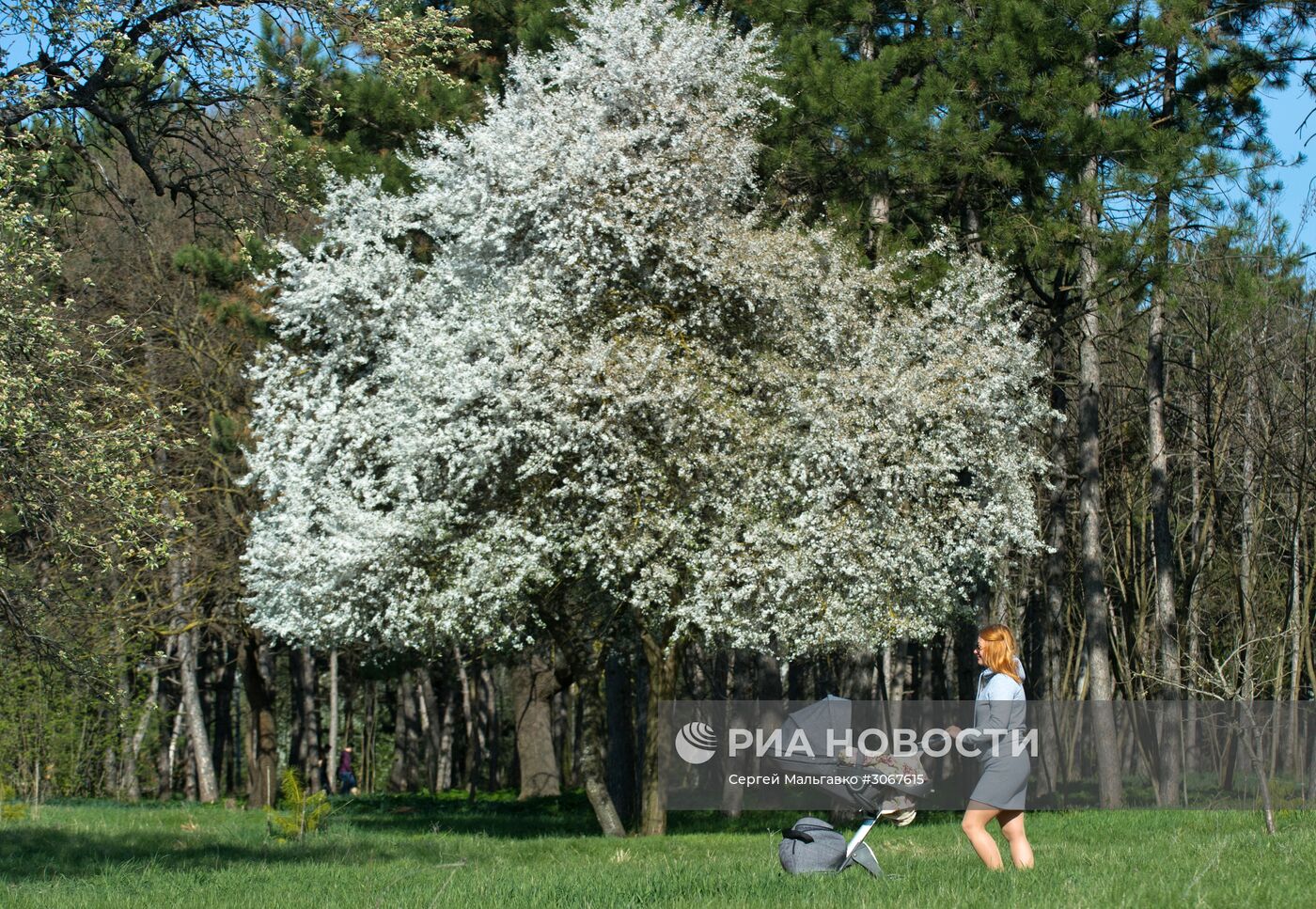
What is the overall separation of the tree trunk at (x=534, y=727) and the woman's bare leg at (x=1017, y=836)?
18.2 m

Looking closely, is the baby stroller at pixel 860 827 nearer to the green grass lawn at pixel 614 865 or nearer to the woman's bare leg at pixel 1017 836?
the green grass lawn at pixel 614 865

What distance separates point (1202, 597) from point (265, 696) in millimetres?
19413

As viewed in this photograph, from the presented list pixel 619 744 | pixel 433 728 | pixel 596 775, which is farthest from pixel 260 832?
pixel 433 728

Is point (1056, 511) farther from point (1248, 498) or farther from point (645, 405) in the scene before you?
point (645, 405)

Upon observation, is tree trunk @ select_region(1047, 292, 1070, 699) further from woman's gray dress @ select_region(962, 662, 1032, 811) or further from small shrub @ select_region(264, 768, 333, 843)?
woman's gray dress @ select_region(962, 662, 1032, 811)

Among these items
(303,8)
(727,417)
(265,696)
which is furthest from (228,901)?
(265,696)

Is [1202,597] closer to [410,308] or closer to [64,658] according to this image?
[410,308]

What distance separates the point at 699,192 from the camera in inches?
672

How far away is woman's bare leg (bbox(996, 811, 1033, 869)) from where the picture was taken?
8.24 m

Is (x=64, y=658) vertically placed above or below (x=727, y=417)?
below

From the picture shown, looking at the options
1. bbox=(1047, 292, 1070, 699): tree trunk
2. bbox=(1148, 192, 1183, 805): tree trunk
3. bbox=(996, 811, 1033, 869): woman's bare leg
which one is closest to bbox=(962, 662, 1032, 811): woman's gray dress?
bbox=(996, 811, 1033, 869): woman's bare leg

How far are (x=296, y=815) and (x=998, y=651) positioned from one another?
1087 centimetres

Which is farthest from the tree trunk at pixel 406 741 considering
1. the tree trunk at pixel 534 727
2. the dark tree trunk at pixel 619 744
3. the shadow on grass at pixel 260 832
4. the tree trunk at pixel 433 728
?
the dark tree trunk at pixel 619 744

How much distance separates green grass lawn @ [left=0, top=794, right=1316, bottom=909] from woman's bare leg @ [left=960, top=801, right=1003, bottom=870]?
0.38 feet
